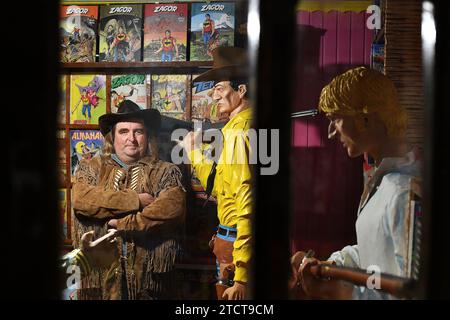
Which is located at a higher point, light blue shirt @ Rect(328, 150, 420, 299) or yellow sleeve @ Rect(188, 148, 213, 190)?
yellow sleeve @ Rect(188, 148, 213, 190)

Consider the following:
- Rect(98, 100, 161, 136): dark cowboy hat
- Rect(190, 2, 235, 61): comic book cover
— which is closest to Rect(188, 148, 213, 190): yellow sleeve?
Rect(98, 100, 161, 136): dark cowboy hat

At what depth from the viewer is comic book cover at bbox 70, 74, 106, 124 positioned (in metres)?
2.83

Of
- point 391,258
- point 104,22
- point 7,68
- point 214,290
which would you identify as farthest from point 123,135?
point 7,68

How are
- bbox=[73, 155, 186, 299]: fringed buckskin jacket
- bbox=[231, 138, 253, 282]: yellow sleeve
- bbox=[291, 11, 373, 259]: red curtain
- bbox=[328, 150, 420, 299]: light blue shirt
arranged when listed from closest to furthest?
bbox=[328, 150, 420, 299]: light blue shirt → bbox=[291, 11, 373, 259]: red curtain → bbox=[231, 138, 253, 282]: yellow sleeve → bbox=[73, 155, 186, 299]: fringed buckskin jacket

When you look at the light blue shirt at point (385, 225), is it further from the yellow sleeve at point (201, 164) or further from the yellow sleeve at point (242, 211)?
the yellow sleeve at point (201, 164)

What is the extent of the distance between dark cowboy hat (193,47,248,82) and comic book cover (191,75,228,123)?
0.11 ft

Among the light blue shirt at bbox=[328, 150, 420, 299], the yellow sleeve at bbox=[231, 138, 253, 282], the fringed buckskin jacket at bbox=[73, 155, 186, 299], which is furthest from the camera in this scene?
the fringed buckskin jacket at bbox=[73, 155, 186, 299]

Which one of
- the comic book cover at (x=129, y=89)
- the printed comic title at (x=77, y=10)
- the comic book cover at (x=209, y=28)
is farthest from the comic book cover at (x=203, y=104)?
the printed comic title at (x=77, y=10)

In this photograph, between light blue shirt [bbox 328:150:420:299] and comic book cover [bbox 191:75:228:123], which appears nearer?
light blue shirt [bbox 328:150:420:299]

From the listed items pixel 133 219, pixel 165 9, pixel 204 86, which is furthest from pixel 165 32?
pixel 133 219

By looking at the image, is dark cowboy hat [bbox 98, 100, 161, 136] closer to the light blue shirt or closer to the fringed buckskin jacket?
the fringed buckskin jacket

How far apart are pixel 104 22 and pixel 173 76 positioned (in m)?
0.45

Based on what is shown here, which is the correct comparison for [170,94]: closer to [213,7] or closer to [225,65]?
[225,65]

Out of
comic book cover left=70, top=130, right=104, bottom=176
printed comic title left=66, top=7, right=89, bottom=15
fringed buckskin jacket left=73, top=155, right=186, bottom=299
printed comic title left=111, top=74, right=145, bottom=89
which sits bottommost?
fringed buckskin jacket left=73, top=155, right=186, bottom=299
